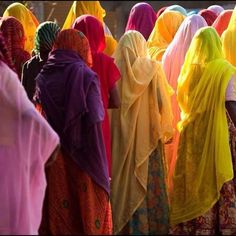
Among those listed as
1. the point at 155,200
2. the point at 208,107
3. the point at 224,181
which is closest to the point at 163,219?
the point at 155,200

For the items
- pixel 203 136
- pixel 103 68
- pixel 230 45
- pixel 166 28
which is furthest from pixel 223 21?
pixel 103 68

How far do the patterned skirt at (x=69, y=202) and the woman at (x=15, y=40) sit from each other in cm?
159

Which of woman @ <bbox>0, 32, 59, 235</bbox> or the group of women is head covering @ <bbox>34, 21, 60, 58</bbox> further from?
woman @ <bbox>0, 32, 59, 235</bbox>

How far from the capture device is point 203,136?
18.6 ft

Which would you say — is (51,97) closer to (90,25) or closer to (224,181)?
(90,25)

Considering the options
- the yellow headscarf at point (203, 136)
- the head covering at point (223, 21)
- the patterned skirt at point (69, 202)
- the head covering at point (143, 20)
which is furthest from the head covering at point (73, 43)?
the head covering at point (143, 20)

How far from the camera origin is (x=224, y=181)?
555cm

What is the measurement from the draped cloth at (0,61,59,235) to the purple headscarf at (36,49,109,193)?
624 mm

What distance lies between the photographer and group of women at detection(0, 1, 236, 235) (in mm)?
4801

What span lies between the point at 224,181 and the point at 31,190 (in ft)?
6.23

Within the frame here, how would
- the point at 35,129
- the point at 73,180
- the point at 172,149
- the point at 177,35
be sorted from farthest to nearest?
the point at 177,35 < the point at 172,149 < the point at 73,180 < the point at 35,129

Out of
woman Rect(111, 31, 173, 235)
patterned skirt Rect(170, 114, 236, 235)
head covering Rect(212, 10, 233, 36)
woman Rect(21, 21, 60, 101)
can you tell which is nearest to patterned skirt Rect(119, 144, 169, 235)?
woman Rect(111, 31, 173, 235)

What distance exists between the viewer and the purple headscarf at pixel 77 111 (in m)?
4.75

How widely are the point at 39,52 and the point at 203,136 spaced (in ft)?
4.76
